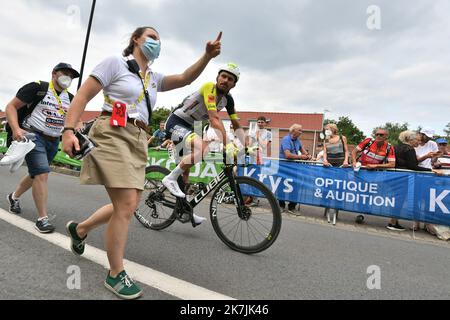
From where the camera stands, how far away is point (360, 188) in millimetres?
6230

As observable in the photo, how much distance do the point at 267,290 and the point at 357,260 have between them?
5.01 feet

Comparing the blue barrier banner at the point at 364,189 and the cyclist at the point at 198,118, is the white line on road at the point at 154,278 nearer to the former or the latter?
the cyclist at the point at 198,118

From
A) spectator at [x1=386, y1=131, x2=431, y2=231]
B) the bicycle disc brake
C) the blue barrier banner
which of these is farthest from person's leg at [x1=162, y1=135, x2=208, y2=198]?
spectator at [x1=386, y1=131, x2=431, y2=231]

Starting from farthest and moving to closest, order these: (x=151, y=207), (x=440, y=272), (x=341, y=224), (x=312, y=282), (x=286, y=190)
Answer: (x=286, y=190) → (x=341, y=224) → (x=151, y=207) → (x=440, y=272) → (x=312, y=282)

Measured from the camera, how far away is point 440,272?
3.35 meters

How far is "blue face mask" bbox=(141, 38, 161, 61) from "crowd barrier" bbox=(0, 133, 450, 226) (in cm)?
264

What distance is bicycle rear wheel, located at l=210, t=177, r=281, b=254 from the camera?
329cm

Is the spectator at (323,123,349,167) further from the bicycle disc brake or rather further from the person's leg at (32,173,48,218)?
the person's leg at (32,173,48,218)

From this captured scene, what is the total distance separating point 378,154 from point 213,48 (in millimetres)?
5095

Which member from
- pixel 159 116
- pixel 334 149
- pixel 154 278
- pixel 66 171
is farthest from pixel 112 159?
pixel 159 116

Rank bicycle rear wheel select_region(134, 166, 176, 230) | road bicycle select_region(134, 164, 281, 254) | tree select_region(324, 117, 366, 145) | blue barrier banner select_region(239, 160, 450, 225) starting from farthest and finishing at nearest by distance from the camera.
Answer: tree select_region(324, 117, 366, 145), blue barrier banner select_region(239, 160, 450, 225), bicycle rear wheel select_region(134, 166, 176, 230), road bicycle select_region(134, 164, 281, 254)

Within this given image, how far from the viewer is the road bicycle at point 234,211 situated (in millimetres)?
3211

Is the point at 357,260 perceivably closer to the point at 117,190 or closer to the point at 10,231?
the point at 117,190
